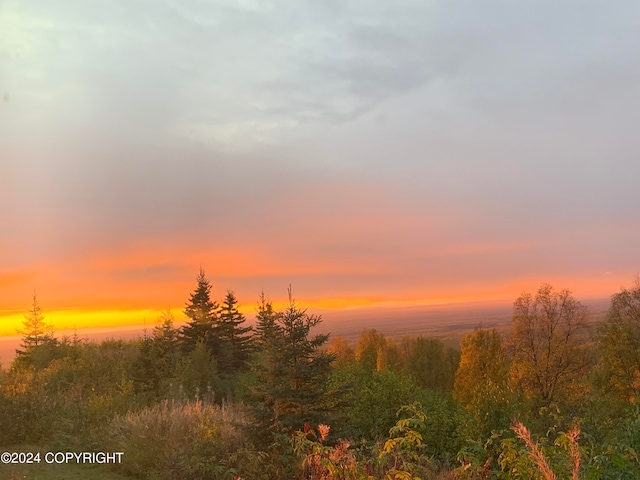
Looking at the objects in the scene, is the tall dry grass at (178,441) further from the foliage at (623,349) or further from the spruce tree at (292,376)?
the foliage at (623,349)

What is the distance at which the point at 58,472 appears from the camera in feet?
36.6

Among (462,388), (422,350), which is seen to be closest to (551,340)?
(462,388)

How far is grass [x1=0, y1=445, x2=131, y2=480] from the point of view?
10.5 m

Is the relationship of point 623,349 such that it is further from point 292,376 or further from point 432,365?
point 292,376

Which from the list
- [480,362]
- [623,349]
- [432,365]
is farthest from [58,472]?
[432,365]

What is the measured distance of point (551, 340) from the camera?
38.2 metres

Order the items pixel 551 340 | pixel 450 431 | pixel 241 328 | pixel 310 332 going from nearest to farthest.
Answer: pixel 310 332 < pixel 450 431 < pixel 241 328 < pixel 551 340

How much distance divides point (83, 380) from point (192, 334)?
9506mm

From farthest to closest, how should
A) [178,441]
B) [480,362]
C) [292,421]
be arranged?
[480,362] → [178,441] → [292,421]

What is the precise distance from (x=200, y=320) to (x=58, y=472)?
71.1 ft

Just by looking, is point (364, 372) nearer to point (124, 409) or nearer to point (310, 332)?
point (310, 332)

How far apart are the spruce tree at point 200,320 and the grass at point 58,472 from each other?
18386 millimetres

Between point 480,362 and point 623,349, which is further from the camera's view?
point 480,362

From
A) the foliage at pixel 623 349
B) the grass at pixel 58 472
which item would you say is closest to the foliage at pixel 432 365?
the foliage at pixel 623 349
